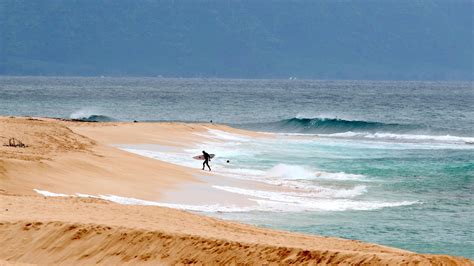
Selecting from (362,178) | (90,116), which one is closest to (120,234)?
(362,178)

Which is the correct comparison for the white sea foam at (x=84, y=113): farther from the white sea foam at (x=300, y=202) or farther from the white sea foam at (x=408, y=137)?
the white sea foam at (x=300, y=202)

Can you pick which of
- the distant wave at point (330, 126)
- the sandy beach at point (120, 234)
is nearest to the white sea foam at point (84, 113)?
the distant wave at point (330, 126)

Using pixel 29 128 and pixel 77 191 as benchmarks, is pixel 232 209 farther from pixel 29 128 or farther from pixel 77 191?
pixel 29 128

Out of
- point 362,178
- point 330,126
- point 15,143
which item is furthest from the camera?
point 330,126

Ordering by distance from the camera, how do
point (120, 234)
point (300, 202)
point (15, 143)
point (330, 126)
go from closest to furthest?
point (120, 234)
point (300, 202)
point (15, 143)
point (330, 126)

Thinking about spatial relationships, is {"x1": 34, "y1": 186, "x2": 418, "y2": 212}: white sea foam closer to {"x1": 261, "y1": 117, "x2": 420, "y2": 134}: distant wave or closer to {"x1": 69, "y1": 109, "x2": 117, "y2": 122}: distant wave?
{"x1": 261, "y1": 117, "x2": 420, "y2": 134}: distant wave

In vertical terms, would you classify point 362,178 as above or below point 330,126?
below

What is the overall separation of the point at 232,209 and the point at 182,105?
90.9 metres

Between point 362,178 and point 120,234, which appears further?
A: point 362,178

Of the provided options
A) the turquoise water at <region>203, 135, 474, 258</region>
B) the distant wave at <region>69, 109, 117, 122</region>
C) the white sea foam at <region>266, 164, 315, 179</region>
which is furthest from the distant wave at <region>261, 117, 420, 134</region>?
the white sea foam at <region>266, 164, 315, 179</region>

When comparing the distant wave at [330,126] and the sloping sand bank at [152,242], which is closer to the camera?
the sloping sand bank at [152,242]

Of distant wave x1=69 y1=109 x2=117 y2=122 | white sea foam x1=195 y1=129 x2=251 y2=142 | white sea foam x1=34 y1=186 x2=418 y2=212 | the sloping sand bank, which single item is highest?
distant wave x1=69 y1=109 x2=117 y2=122

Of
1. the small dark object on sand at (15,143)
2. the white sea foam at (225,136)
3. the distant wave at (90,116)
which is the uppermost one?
the distant wave at (90,116)

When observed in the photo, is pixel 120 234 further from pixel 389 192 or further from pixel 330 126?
pixel 330 126
